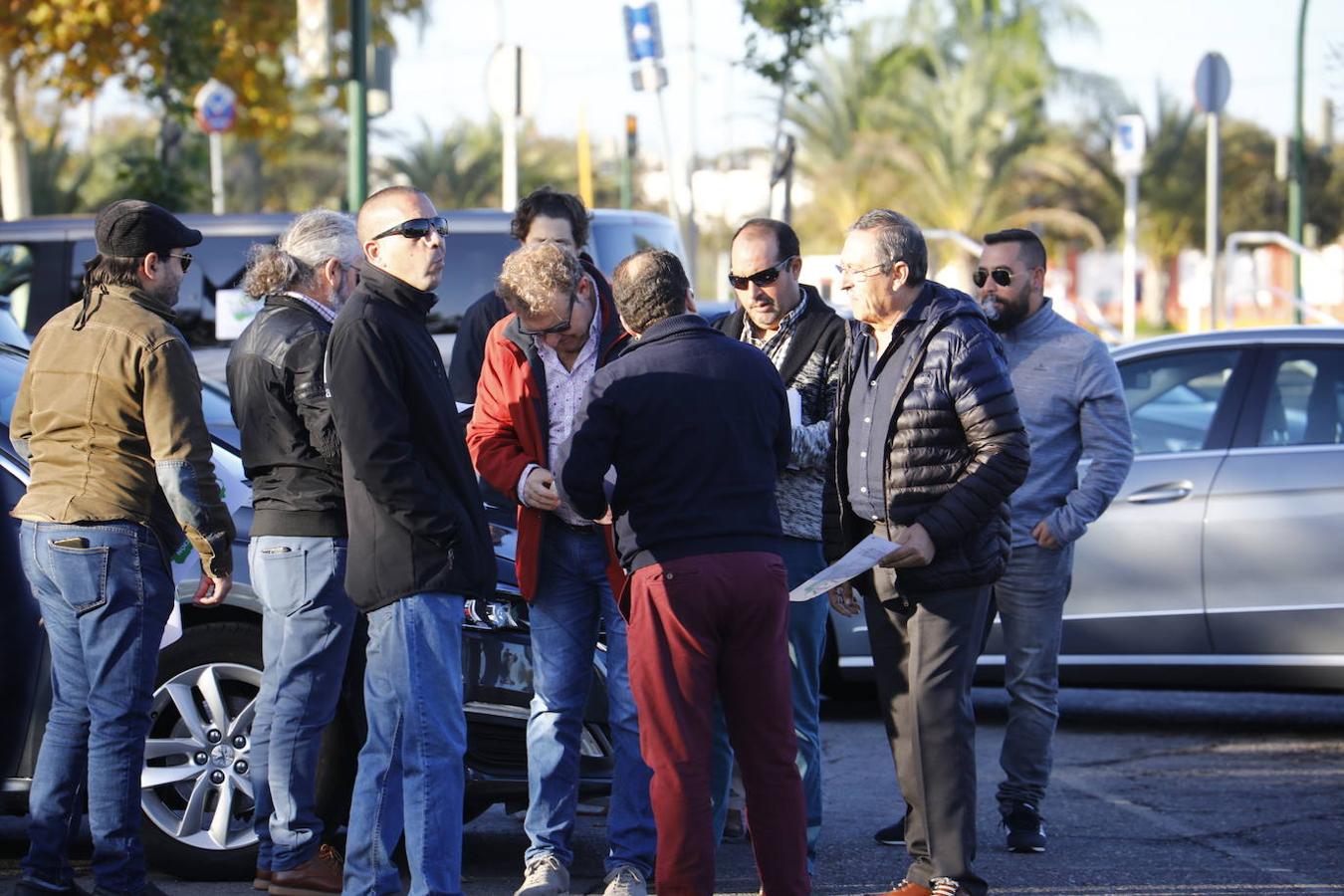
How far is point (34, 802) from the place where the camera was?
5043 mm

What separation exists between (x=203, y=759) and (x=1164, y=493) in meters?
4.20

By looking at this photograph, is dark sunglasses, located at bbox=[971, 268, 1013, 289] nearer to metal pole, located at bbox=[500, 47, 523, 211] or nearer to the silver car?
the silver car

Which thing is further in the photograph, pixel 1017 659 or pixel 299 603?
Answer: pixel 1017 659

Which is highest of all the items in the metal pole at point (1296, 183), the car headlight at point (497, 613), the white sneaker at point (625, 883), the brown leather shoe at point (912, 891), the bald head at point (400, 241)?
the metal pole at point (1296, 183)

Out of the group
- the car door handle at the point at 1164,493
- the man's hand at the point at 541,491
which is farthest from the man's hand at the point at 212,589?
the car door handle at the point at 1164,493

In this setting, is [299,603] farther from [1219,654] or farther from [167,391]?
[1219,654]

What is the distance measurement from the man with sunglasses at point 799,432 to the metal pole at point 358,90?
7308 mm

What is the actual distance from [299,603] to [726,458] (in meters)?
1.30

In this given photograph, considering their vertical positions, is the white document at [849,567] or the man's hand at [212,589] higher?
the white document at [849,567]

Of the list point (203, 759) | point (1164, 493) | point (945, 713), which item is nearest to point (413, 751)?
point (203, 759)

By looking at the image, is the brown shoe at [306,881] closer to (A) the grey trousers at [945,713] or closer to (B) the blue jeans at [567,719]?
(B) the blue jeans at [567,719]

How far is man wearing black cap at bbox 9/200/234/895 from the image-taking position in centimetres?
493

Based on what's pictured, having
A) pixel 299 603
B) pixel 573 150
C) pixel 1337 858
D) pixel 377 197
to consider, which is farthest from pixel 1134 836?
pixel 573 150

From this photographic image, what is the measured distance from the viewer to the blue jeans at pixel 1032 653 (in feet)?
20.1
